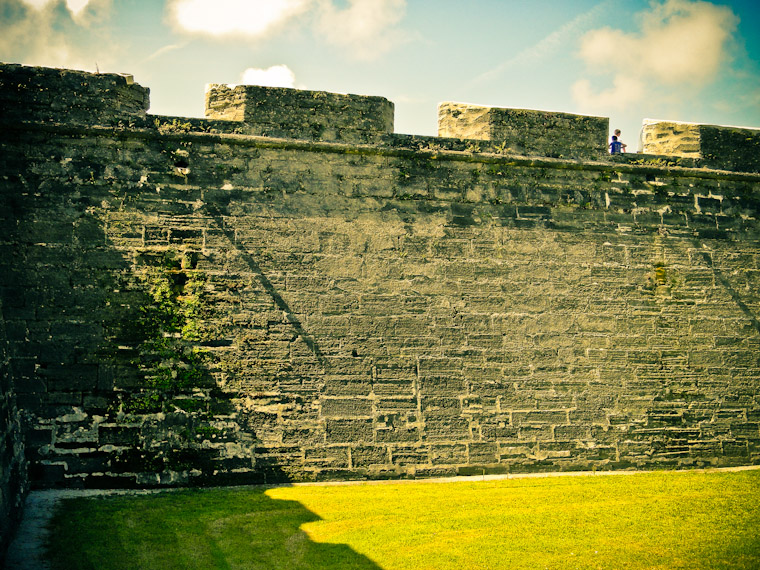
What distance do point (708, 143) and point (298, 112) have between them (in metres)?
5.21

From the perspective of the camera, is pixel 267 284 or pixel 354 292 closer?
pixel 267 284

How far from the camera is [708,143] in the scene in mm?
8555

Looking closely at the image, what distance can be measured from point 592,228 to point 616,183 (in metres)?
0.68

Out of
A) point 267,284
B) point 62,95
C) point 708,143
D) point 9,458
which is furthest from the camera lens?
point 708,143

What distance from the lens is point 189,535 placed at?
18.2 ft

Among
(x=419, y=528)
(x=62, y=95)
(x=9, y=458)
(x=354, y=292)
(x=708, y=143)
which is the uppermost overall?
(x=708, y=143)

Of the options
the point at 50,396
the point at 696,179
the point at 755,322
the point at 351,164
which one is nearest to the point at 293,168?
the point at 351,164

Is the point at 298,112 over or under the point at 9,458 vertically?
over

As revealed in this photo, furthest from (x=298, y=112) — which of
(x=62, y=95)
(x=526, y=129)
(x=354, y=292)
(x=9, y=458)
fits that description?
(x=9, y=458)

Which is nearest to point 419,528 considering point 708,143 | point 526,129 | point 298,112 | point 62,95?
point 298,112

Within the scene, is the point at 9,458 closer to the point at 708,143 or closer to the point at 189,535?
the point at 189,535

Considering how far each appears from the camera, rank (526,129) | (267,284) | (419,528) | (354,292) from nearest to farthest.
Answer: (419,528) < (267,284) < (354,292) < (526,129)

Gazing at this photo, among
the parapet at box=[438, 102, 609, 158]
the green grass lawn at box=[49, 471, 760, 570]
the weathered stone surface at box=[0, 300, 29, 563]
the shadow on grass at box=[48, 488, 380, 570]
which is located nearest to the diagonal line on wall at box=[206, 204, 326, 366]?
the green grass lawn at box=[49, 471, 760, 570]

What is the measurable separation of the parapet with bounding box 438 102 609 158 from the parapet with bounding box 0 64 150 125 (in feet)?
11.6
